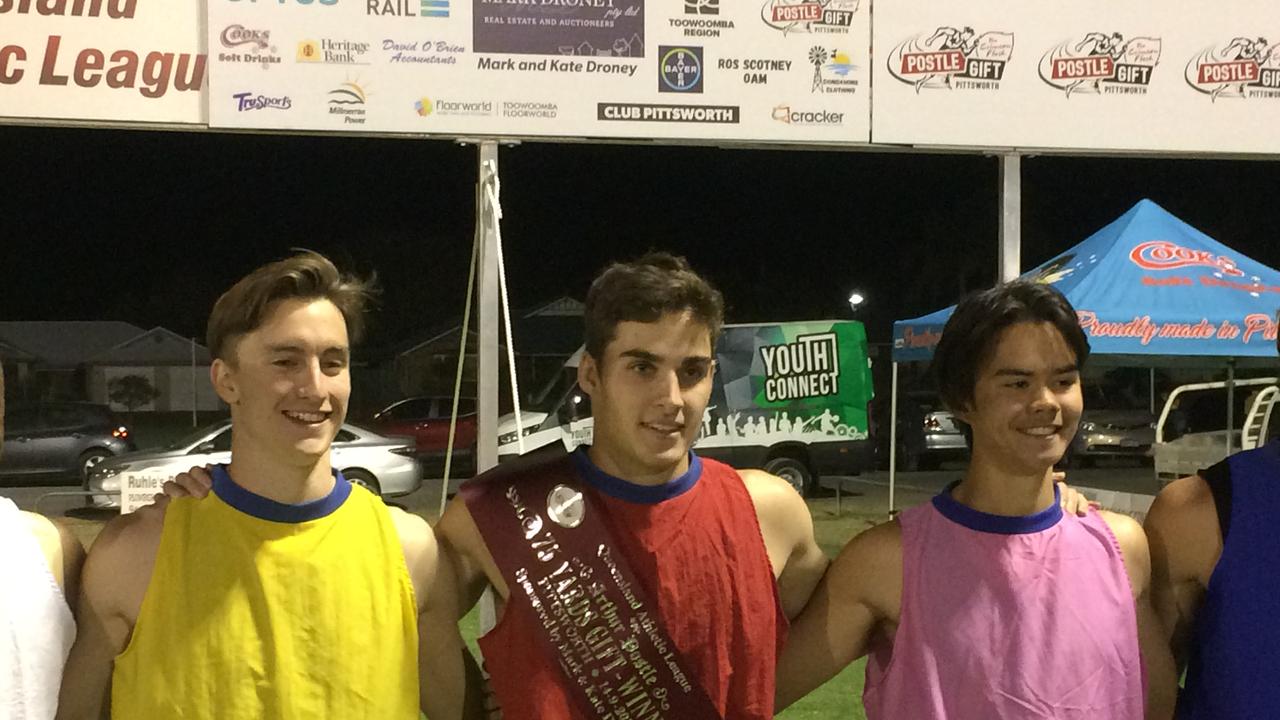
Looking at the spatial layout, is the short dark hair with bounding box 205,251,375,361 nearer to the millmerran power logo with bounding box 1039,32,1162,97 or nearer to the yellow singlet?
the yellow singlet

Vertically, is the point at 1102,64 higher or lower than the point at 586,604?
higher

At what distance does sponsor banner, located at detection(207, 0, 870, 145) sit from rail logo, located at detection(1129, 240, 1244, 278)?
9.65 feet

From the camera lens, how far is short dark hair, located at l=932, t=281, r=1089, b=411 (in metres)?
2.01

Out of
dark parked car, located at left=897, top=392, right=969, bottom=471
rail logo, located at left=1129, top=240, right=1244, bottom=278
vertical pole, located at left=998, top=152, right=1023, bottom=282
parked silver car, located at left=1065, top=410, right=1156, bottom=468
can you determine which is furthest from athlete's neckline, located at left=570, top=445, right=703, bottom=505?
parked silver car, located at left=1065, top=410, right=1156, bottom=468

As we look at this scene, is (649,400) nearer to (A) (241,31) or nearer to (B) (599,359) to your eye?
(B) (599,359)

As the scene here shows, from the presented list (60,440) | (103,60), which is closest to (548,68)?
(103,60)

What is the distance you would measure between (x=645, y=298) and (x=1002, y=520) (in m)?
0.74

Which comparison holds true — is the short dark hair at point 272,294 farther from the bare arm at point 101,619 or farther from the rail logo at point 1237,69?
the rail logo at point 1237,69

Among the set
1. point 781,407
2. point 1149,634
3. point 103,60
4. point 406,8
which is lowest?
point 781,407

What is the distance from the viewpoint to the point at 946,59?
4.20 m

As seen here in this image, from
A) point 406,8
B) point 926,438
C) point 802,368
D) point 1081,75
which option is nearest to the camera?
point 406,8

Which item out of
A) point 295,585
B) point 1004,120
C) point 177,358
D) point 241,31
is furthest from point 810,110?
point 177,358

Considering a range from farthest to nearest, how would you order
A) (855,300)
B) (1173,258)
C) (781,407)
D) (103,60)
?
(855,300), (781,407), (1173,258), (103,60)

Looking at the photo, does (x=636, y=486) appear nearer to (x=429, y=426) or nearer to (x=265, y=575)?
(x=265, y=575)
